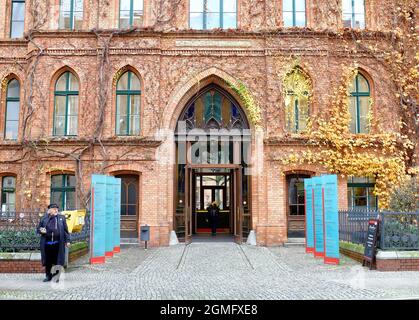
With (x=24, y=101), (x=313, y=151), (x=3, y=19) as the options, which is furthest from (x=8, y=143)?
(x=313, y=151)

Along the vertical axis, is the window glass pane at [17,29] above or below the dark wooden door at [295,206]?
above

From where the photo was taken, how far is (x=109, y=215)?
45.8ft

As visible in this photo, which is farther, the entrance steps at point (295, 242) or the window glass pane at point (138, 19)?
the window glass pane at point (138, 19)

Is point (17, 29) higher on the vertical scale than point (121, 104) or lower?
higher

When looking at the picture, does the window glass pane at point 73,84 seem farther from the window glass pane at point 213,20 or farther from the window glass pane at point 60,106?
the window glass pane at point 213,20

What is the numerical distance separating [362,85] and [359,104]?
83cm

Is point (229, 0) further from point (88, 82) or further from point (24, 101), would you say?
point (24, 101)

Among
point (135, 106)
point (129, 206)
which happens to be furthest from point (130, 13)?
point (129, 206)

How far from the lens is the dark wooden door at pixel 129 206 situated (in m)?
17.5

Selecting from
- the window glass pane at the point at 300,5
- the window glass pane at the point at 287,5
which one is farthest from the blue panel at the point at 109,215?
the window glass pane at the point at 300,5

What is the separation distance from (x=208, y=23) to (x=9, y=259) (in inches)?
475

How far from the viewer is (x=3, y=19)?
746 inches

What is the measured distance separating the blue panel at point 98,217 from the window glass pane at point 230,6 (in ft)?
30.9

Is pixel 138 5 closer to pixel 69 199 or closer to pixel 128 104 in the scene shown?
pixel 128 104
